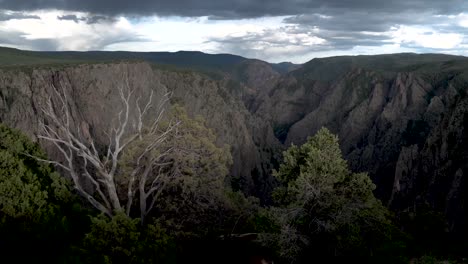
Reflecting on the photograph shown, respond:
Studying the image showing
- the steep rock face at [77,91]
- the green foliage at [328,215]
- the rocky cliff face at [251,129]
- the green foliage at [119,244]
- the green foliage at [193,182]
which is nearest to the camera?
the green foliage at [119,244]

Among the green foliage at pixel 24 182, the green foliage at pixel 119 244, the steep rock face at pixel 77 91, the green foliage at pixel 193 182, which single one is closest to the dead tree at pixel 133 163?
the green foliage at pixel 193 182

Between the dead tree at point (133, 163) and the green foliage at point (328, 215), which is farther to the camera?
the dead tree at point (133, 163)

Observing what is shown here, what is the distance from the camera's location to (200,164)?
2628 cm

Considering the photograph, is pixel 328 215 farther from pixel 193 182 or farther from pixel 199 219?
pixel 193 182

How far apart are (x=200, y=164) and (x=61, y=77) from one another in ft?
380

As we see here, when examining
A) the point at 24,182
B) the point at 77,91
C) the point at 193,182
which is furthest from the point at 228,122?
the point at 24,182

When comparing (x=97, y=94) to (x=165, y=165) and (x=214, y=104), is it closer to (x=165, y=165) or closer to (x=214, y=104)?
(x=214, y=104)

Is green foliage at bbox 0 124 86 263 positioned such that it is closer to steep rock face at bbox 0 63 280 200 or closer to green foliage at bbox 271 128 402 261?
green foliage at bbox 271 128 402 261

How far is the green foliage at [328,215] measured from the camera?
22.2 meters

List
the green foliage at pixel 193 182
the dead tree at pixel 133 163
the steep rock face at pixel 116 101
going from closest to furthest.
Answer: the dead tree at pixel 133 163
the green foliage at pixel 193 182
the steep rock face at pixel 116 101

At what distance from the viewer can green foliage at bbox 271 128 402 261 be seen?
22.2 m

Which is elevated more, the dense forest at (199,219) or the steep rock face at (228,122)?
the dense forest at (199,219)

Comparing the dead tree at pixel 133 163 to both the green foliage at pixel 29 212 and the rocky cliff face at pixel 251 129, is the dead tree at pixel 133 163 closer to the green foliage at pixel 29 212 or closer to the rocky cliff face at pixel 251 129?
the green foliage at pixel 29 212

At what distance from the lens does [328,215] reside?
22734 mm
